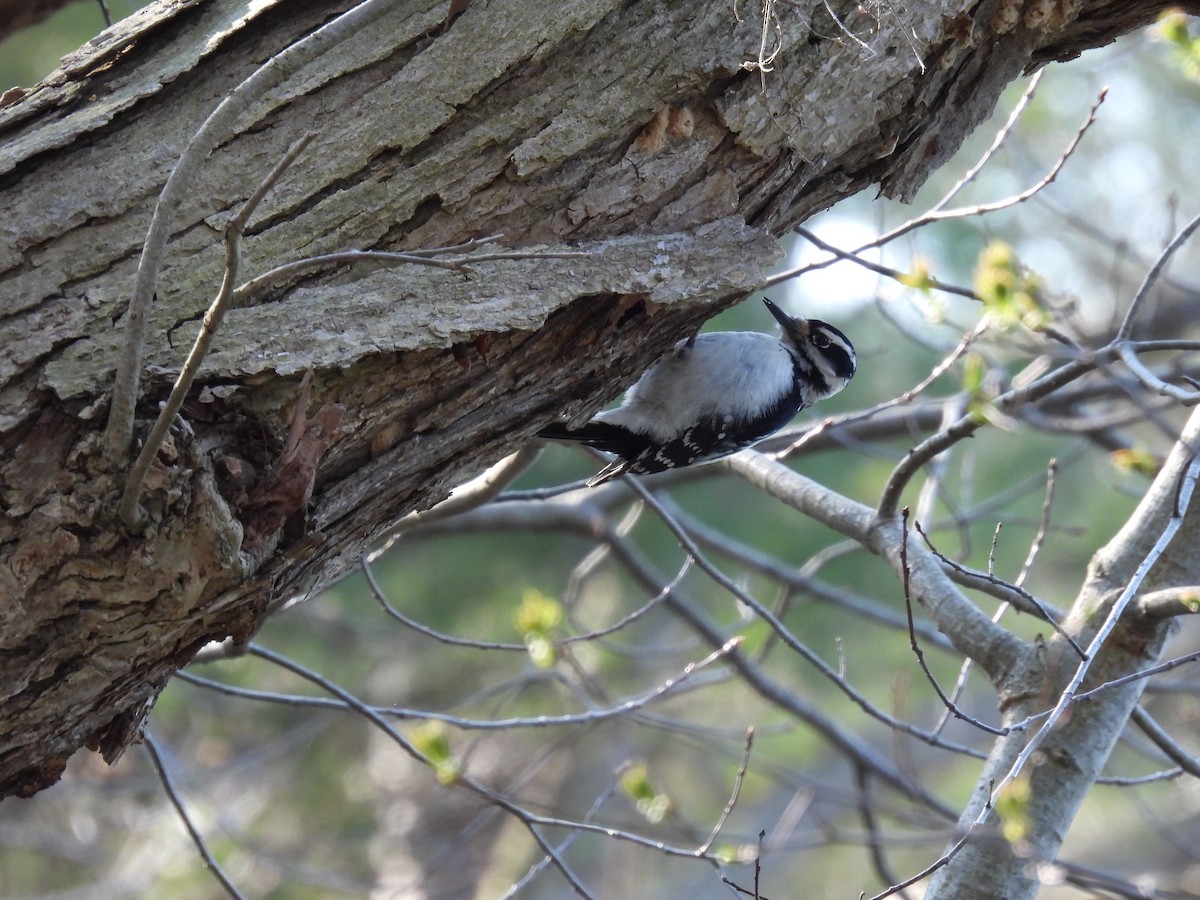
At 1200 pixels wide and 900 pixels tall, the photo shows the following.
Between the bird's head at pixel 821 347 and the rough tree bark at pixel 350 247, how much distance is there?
6.08 ft

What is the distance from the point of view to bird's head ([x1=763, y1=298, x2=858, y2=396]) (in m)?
4.46

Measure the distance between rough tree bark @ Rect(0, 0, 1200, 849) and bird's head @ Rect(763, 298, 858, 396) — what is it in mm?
1854

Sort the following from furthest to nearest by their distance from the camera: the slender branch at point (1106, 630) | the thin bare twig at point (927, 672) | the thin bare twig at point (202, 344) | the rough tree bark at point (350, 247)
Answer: the thin bare twig at point (927, 672) < the slender branch at point (1106, 630) < the rough tree bark at point (350, 247) < the thin bare twig at point (202, 344)

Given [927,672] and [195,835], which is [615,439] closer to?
[927,672]

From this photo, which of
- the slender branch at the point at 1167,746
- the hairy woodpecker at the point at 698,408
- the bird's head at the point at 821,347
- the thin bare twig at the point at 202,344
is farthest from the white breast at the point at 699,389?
the thin bare twig at the point at 202,344

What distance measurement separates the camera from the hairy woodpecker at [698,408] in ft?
12.9

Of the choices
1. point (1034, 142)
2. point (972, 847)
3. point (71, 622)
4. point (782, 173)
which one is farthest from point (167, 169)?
point (1034, 142)

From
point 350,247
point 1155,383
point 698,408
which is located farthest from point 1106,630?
point 698,408

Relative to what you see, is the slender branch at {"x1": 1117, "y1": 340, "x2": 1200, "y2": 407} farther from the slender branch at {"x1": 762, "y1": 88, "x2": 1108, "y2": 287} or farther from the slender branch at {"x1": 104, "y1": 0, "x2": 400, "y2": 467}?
the slender branch at {"x1": 104, "y1": 0, "x2": 400, "y2": 467}

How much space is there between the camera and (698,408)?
4.00m

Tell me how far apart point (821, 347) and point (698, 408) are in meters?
0.80

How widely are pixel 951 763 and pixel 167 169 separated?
11878mm

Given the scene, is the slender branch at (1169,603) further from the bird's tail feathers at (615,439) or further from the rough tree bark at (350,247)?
the bird's tail feathers at (615,439)

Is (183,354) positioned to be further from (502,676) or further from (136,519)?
(502,676)
